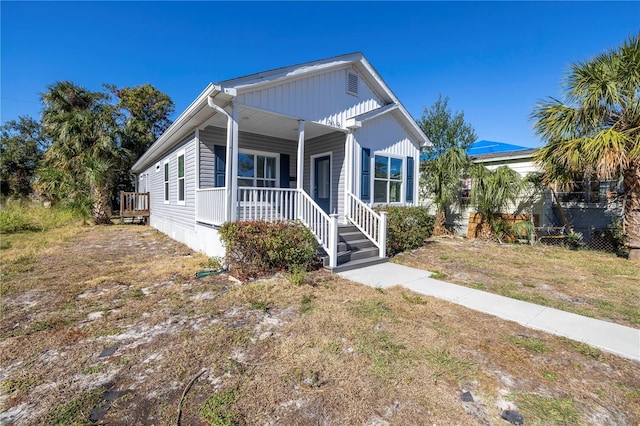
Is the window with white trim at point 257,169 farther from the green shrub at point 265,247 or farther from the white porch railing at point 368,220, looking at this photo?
the green shrub at point 265,247

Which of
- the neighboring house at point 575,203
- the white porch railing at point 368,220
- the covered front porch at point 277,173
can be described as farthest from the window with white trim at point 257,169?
the neighboring house at point 575,203

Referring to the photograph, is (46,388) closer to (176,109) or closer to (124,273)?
(124,273)

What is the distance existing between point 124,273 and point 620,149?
1067 cm

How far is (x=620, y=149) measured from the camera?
6.21m

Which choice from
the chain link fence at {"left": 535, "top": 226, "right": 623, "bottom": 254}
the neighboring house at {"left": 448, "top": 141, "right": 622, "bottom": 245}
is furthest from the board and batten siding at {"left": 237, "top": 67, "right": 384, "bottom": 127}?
the chain link fence at {"left": 535, "top": 226, "right": 623, "bottom": 254}

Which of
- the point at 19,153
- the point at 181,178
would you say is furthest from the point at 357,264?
the point at 19,153

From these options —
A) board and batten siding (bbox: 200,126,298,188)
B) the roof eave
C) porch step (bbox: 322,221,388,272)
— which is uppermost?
the roof eave

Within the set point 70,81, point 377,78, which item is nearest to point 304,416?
point 377,78

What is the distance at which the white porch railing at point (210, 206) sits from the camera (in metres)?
6.23

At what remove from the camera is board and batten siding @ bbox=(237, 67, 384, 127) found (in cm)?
643

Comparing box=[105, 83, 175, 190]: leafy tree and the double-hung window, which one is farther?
box=[105, 83, 175, 190]: leafy tree

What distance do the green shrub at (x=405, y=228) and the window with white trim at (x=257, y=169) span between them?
348 centimetres

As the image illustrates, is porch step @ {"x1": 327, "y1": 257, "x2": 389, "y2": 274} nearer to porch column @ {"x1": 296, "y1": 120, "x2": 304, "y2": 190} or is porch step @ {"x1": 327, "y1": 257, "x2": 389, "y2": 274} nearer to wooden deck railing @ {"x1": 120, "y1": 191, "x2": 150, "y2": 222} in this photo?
porch column @ {"x1": 296, "y1": 120, "x2": 304, "y2": 190}

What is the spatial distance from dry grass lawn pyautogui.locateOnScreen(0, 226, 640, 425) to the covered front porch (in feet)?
7.22
